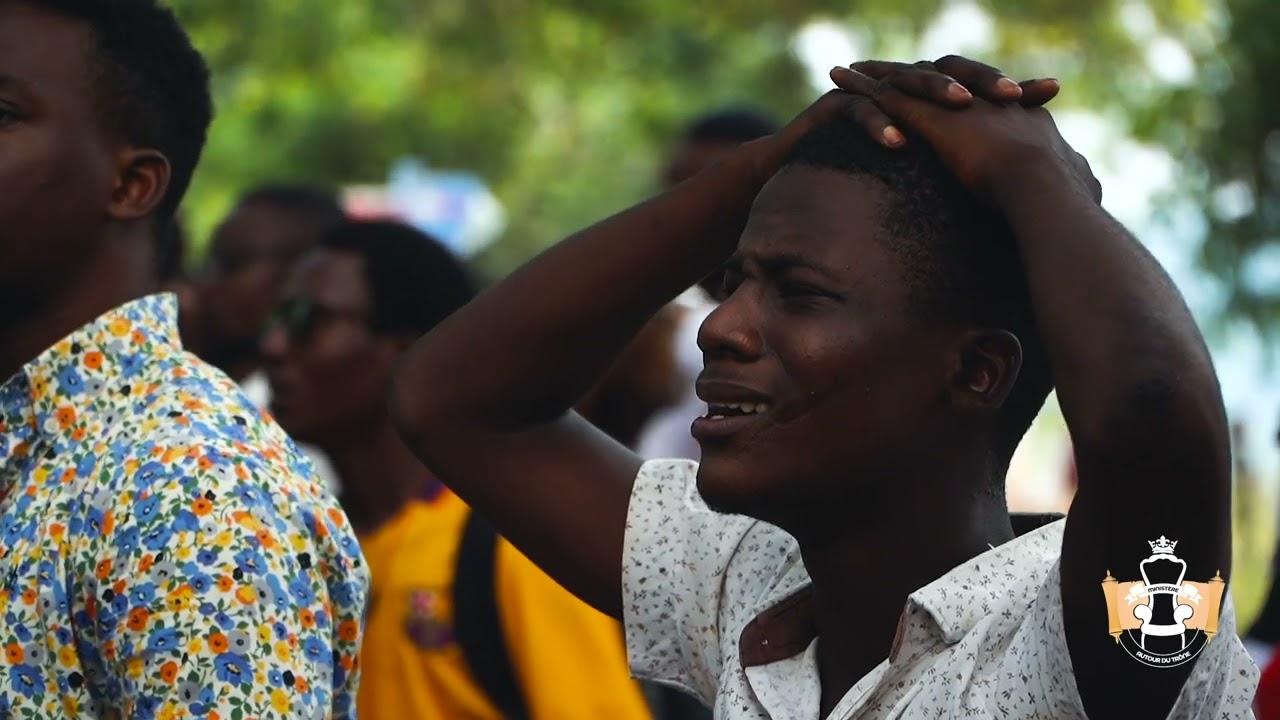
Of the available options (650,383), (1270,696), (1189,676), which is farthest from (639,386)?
(1189,676)

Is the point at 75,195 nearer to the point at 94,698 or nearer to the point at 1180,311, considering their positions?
the point at 94,698

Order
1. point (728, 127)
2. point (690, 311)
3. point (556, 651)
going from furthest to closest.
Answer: point (728, 127), point (690, 311), point (556, 651)

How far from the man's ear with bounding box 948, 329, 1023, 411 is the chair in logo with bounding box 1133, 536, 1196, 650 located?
2.06 feet

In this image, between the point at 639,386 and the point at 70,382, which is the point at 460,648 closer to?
the point at 70,382

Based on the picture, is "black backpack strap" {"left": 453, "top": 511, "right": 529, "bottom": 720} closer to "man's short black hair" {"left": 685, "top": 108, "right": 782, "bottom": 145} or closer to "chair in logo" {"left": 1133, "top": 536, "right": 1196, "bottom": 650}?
"chair in logo" {"left": 1133, "top": 536, "right": 1196, "bottom": 650}

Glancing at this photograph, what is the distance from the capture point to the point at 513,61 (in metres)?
14.9

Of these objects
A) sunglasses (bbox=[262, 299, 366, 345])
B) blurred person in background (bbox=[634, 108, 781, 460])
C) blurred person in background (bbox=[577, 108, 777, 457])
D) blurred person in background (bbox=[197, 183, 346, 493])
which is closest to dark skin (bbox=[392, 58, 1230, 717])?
blurred person in background (bbox=[634, 108, 781, 460])

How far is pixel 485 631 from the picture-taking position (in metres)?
4.64

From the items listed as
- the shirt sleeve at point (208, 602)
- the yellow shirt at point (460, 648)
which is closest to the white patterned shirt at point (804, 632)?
the shirt sleeve at point (208, 602)

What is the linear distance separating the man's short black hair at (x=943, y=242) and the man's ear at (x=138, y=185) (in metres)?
1.27

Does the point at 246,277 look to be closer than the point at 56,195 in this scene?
No

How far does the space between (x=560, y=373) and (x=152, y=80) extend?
35.2 inches

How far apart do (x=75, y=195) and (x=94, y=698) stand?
0.89 m

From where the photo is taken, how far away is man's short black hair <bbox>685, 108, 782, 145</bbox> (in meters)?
7.03
